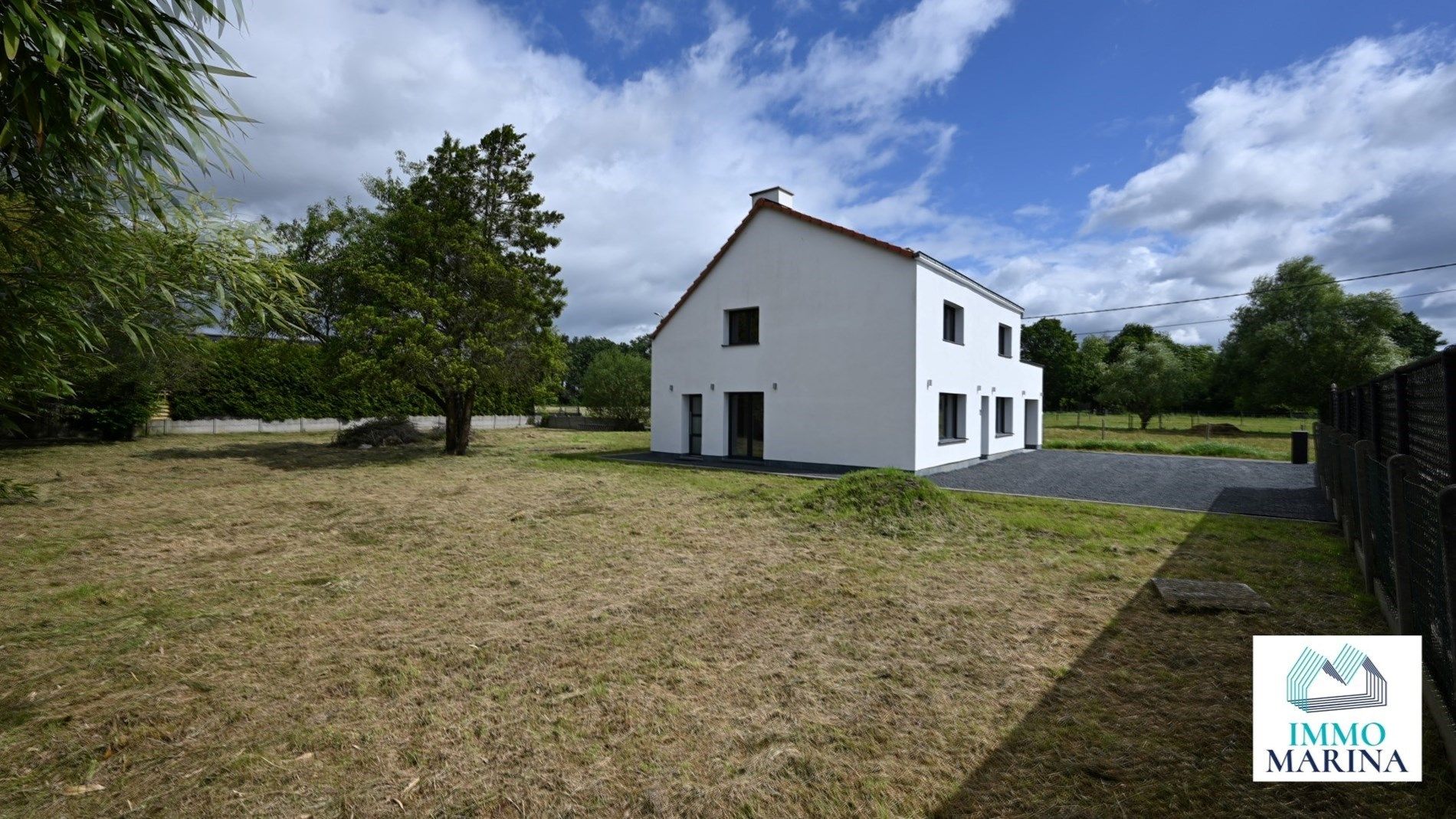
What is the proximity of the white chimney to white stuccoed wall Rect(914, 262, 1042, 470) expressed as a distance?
Answer: 4923mm

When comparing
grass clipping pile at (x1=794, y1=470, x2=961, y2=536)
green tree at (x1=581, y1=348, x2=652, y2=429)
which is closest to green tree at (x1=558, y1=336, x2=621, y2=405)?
green tree at (x1=581, y1=348, x2=652, y2=429)

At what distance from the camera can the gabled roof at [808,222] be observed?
15.2m

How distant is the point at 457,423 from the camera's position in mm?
19625

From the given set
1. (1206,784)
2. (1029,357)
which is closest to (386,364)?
(1206,784)

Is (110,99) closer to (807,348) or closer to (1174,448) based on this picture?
(807,348)

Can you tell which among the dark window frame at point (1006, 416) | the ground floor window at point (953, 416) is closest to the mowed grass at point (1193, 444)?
the dark window frame at point (1006, 416)

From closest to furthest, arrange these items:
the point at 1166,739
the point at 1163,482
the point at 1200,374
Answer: the point at 1166,739, the point at 1163,482, the point at 1200,374

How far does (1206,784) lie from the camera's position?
9.29 feet

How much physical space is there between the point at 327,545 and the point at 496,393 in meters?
26.9

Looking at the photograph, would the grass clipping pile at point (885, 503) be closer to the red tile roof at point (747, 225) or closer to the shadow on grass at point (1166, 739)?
the shadow on grass at point (1166, 739)

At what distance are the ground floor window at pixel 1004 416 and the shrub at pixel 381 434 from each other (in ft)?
69.9

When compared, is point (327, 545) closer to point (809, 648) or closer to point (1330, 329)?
point (809, 648)

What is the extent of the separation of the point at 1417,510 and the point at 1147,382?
1700 inches

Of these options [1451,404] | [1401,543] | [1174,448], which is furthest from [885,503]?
[1174,448]
